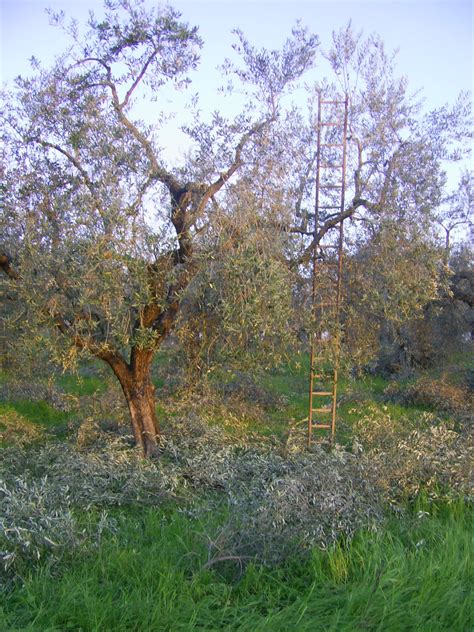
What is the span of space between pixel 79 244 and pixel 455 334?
11.4 m

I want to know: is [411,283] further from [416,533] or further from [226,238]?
[416,533]

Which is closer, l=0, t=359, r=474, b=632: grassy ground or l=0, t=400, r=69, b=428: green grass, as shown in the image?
l=0, t=359, r=474, b=632: grassy ground

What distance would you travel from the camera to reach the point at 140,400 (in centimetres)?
920

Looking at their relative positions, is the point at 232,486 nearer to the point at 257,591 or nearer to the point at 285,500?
the point at 285,500

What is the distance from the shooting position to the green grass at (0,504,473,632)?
4.11 metres

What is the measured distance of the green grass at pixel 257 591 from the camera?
13.5ft

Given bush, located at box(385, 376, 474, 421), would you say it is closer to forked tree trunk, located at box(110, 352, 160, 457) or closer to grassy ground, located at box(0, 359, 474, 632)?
forked tree trunk, located at box(110, 352, 160, 457)

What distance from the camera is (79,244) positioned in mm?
6789

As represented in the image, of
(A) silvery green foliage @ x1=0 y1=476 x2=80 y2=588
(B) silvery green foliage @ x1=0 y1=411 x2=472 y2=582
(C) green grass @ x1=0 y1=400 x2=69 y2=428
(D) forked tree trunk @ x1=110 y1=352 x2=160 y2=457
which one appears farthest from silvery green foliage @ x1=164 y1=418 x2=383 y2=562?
(C) green grass @ x1=0 y1=400 x2=69 y2=428

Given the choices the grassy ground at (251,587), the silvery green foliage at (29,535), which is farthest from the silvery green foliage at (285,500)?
the silvery green foliage at (29,535)

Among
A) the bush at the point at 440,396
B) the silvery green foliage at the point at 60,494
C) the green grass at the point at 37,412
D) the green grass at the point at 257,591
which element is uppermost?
the bush at the point at 440,396

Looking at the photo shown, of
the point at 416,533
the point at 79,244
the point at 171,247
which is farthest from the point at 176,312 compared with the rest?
the point at 416,533

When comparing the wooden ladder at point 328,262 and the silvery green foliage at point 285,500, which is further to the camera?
the wooden ladder at point 328,262

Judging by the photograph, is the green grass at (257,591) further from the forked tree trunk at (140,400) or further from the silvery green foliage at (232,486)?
the forked tree trunk at (140,400)
